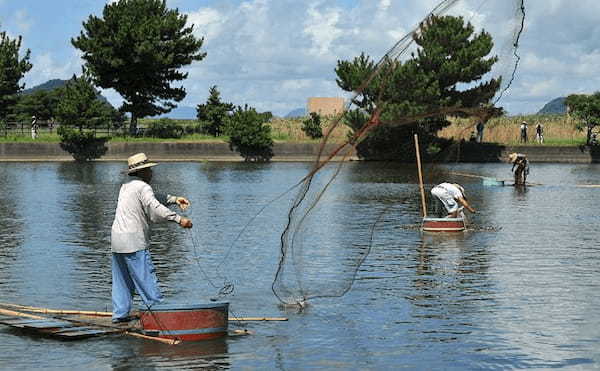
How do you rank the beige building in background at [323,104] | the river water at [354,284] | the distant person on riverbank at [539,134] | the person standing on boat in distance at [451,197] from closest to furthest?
1. the river water at [354,284]
2. the person standing on boat in distance at [451,197]
3. the distant person on riverbank at [539,134]
4. the beige building in background at [323,104]

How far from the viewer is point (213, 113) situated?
224ft

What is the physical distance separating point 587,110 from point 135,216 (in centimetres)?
5742

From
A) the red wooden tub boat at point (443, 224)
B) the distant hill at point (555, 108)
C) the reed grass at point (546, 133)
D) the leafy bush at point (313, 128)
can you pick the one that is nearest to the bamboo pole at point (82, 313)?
the red wooden tub boat at point (443, 224)

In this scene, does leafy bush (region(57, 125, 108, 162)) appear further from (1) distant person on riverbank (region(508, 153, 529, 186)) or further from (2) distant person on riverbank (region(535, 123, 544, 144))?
(1) distant person on riverbank (region(508, 153, 529, 186))

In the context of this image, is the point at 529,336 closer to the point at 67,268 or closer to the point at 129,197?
the point at 129,197

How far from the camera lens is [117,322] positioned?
37.2ft

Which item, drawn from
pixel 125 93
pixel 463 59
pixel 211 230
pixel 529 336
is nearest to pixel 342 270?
pixel 529 336

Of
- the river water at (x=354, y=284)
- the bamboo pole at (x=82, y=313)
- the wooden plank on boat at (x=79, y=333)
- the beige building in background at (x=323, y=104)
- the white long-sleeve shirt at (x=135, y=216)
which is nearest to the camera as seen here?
A: the river water at (x=354, y=284)

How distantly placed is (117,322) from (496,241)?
11.1 metres

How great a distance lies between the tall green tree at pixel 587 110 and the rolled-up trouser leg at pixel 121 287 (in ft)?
185

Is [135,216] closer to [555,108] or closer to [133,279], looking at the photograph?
[133,279]

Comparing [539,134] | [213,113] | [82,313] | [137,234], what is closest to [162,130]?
[213,113]

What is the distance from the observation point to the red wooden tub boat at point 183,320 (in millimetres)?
10602

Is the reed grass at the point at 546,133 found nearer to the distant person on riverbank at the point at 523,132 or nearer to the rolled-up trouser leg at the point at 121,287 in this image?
the distant person on riverbank at the point at 523,132
